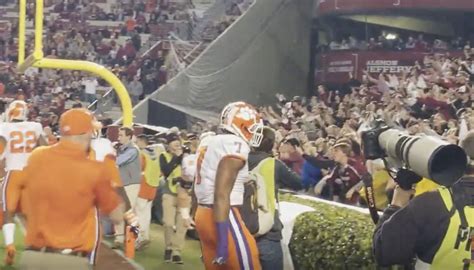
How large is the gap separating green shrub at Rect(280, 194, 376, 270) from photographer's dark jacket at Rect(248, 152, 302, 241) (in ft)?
1.91

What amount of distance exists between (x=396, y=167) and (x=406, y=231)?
293 mm

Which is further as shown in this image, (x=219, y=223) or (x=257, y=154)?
(x=257, y=154)

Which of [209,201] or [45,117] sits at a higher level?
[209,201]

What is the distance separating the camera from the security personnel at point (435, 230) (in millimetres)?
3789

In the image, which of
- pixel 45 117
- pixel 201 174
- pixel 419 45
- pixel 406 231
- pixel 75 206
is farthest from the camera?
pixel 45 117

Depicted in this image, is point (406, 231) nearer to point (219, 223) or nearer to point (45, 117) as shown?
point (219, 223)

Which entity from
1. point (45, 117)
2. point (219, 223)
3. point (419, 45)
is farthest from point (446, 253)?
point (45, 117)

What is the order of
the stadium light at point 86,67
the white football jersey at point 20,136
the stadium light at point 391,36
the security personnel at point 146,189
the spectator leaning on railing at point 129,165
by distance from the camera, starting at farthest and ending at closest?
the stadium light at point 391,36 < the stadium light at point 86,67 < the security personnel at point 146,189 < the spectator leaning on railing at point 129,165 < the white football jersey at point 20,136

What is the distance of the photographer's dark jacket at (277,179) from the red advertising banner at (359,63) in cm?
1217

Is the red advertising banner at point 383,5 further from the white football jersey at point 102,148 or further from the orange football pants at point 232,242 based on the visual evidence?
the orange football pants at point 232,242

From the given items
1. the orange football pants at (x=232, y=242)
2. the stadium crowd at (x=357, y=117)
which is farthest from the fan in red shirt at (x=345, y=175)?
the orange football pants at (x=232, y=242)

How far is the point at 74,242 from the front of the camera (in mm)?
5695

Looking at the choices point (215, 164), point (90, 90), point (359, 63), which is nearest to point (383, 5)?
point (359, 63)

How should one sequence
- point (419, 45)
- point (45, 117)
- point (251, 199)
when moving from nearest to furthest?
point (251, 199)
point (419, 45)
point (45, 117)
